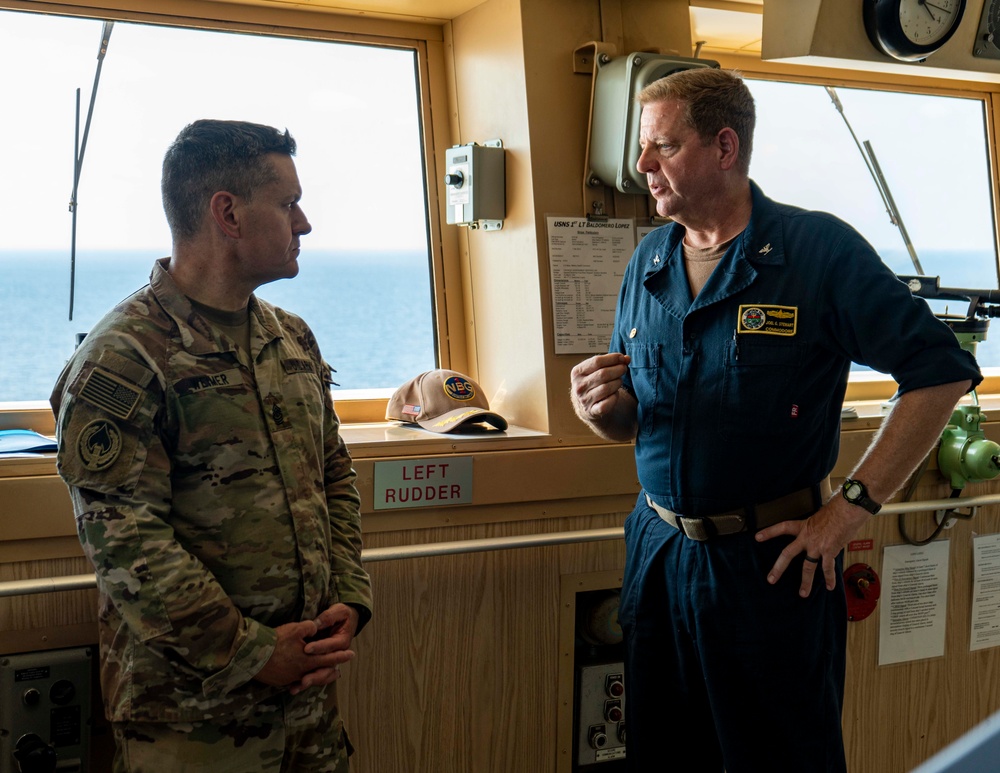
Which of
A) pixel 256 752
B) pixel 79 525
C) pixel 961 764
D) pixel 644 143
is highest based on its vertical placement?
pixel 644 143

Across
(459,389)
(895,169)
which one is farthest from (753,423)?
(895,169)

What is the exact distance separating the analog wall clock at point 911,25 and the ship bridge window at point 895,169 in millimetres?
501

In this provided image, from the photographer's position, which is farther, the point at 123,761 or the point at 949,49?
the point at 949,49

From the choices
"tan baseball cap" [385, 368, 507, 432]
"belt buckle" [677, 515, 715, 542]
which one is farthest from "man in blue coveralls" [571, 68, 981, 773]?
"tan baseball cap" [385, 368, 507, 432]

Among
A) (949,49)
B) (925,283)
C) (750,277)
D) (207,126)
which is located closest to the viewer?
(207,126)

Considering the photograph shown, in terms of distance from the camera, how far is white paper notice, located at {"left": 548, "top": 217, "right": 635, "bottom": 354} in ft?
8.64

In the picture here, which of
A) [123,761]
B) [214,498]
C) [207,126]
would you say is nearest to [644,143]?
[207,126]

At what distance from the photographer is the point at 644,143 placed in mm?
2045

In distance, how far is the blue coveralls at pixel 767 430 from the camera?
1867mm

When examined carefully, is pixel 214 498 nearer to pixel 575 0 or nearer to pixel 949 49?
pixel 575 0

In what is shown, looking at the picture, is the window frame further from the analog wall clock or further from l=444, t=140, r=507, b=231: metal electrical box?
l=444, t=140, r=507, b=231: metal electrical box

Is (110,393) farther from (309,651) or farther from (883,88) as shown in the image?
(883,88)

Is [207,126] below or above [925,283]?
above

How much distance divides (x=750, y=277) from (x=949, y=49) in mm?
1608
